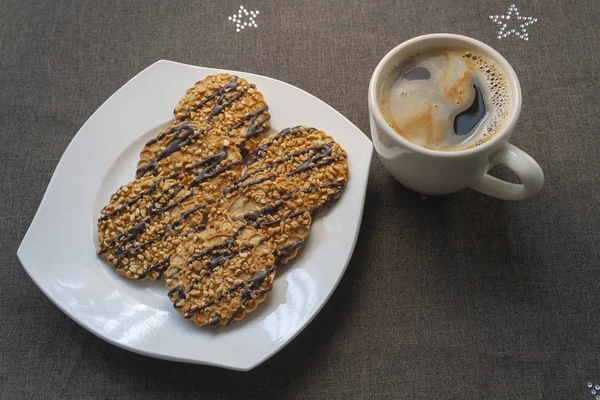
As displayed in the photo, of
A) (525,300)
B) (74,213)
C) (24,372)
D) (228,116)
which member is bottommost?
(24,372)

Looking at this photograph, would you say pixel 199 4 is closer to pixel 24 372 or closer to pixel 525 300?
pixel 24 372

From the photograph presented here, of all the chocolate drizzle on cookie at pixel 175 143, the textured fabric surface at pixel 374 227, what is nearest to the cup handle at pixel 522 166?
the textured fabric surface at pixel 374 227

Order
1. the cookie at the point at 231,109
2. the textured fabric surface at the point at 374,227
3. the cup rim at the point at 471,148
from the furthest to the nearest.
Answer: the cookie at the point at 231,109 → the textured fabric surface at the point at 374,227 → the cup rim at the point at 471,148

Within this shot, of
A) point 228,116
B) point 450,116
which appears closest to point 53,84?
point 228,116

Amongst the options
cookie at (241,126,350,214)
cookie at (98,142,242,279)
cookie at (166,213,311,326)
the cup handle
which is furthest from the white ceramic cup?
cookie at (98,142,242,279)

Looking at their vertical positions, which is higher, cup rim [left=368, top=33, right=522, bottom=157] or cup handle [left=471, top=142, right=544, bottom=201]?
cup rim [left=368, top=33, right=522, bottom=157]

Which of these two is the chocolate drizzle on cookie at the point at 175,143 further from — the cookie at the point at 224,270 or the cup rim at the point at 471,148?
the cup rim at the point at 471,148

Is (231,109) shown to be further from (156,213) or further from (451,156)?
(451,156)

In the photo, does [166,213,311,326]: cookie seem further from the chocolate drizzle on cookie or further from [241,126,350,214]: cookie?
the chocolate drizzle on cookie
